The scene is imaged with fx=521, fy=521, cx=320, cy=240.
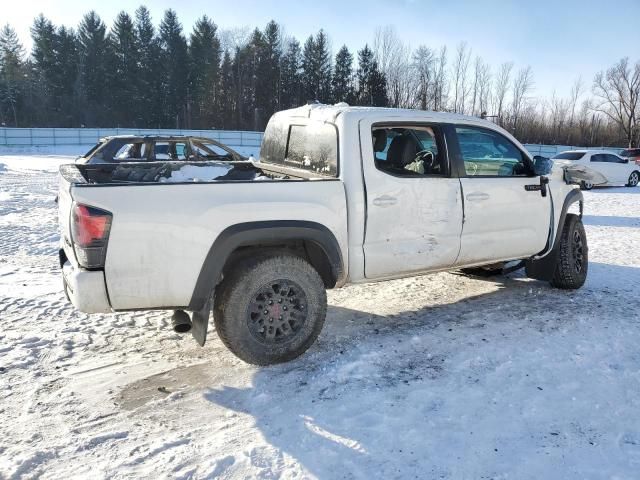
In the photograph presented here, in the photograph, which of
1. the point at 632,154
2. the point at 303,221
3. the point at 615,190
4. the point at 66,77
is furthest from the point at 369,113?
the point at 66,77

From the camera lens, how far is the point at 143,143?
11711mm

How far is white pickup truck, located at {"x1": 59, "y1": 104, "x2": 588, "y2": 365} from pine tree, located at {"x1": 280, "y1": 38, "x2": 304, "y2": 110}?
65.0 m

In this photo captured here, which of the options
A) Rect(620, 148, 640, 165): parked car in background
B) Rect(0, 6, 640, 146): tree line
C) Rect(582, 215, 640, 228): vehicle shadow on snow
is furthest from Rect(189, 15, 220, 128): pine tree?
Rect(582, 215, 640, 228): vehicle shadow on snow

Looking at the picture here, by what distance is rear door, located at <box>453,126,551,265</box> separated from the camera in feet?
15.7

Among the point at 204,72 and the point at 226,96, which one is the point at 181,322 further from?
the point at 226,96

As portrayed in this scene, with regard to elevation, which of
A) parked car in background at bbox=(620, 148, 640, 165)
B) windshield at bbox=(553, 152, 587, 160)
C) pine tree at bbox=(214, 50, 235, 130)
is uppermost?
pine tree at bbox=(214, 50, 235, 130)

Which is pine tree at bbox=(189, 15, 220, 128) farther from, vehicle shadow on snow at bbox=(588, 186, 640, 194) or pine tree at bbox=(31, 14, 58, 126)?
vehicle shadow on snow at bbox=(588, 186, 640, 194)

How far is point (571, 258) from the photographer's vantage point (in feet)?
18.8

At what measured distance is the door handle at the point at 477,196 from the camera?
15.5ft

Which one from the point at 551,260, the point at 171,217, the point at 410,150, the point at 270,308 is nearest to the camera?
the point at 171,217

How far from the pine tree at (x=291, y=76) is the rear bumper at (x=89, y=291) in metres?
66.9

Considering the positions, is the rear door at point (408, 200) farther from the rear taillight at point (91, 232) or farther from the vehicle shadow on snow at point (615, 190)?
the vehicle shadow on snow at point (615, 190)

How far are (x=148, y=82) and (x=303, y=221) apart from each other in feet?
208

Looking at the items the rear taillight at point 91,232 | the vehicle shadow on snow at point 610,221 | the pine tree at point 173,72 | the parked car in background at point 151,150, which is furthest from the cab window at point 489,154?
the pine tree at point 173,72
